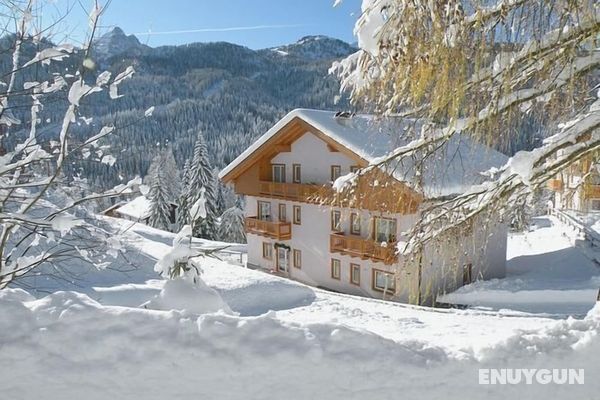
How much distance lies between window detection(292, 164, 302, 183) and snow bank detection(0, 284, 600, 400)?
46.4 feet

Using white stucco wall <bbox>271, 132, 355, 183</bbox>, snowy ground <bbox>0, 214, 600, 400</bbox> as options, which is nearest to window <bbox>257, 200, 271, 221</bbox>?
white stucco wall <bbox>271, 132, 355, 183</bbox>

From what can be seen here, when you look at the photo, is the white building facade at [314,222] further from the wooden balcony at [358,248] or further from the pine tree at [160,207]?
the pine tree at [160,207]

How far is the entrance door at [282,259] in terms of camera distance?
18638 millimetres

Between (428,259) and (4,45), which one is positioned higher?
(4,45)

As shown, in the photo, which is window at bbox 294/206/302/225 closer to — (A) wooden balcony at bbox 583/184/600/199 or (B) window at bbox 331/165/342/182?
(B) window at bbox 331/165/342/182

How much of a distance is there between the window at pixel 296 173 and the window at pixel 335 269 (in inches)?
138

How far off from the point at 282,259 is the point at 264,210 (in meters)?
2.29

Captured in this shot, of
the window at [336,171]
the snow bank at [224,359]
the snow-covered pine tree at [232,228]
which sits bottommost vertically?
the snow-covered pine tree at [232,228]

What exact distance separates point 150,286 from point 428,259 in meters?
11.7

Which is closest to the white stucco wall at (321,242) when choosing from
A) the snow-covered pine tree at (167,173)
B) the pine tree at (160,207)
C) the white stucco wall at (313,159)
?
the white stucco wall at (313,159)

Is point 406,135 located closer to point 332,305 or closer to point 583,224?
point 332,305

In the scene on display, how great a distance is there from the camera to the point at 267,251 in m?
19.6

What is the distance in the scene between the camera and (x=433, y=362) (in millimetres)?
3506

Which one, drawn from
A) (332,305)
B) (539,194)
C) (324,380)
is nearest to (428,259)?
(539,194)
